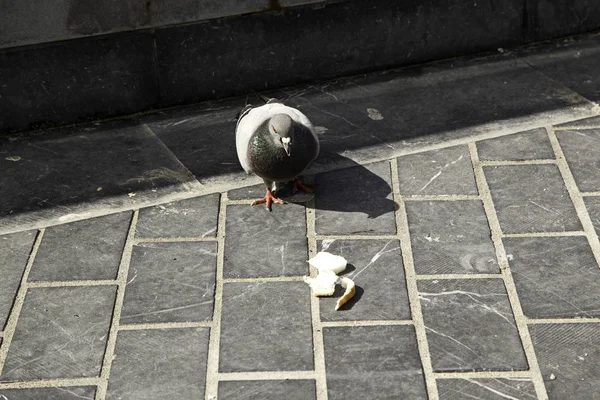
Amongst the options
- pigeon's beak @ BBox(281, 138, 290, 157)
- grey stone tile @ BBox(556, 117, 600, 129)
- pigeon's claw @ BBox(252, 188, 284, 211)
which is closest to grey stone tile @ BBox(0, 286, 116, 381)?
pigeon's claw @ BBox(252, 188, 284, 211)

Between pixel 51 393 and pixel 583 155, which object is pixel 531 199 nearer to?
pixel 583 155

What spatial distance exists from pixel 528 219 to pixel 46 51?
3.15 meters

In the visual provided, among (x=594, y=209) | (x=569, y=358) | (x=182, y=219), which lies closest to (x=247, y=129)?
(x=182, y=219)

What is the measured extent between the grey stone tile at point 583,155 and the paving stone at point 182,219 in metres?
2.10

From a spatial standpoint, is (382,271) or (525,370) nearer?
(525,370)

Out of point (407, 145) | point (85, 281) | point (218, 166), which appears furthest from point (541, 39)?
point (85, 281)

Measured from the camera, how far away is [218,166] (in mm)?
5398

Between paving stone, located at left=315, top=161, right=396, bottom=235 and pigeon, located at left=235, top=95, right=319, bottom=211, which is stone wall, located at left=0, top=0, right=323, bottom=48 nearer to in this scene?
pigeon, located at left=235, top=95, right=319, bottom=211

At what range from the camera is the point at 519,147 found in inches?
214

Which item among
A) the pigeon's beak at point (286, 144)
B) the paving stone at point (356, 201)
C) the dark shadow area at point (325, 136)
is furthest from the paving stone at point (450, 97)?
the pigeon's beak at point (286, 144)

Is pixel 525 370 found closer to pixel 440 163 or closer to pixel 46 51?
pixel 440 163

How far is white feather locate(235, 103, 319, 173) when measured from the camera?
4941 millimetres

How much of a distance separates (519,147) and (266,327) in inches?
85.9

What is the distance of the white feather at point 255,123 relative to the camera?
494 centimetres
